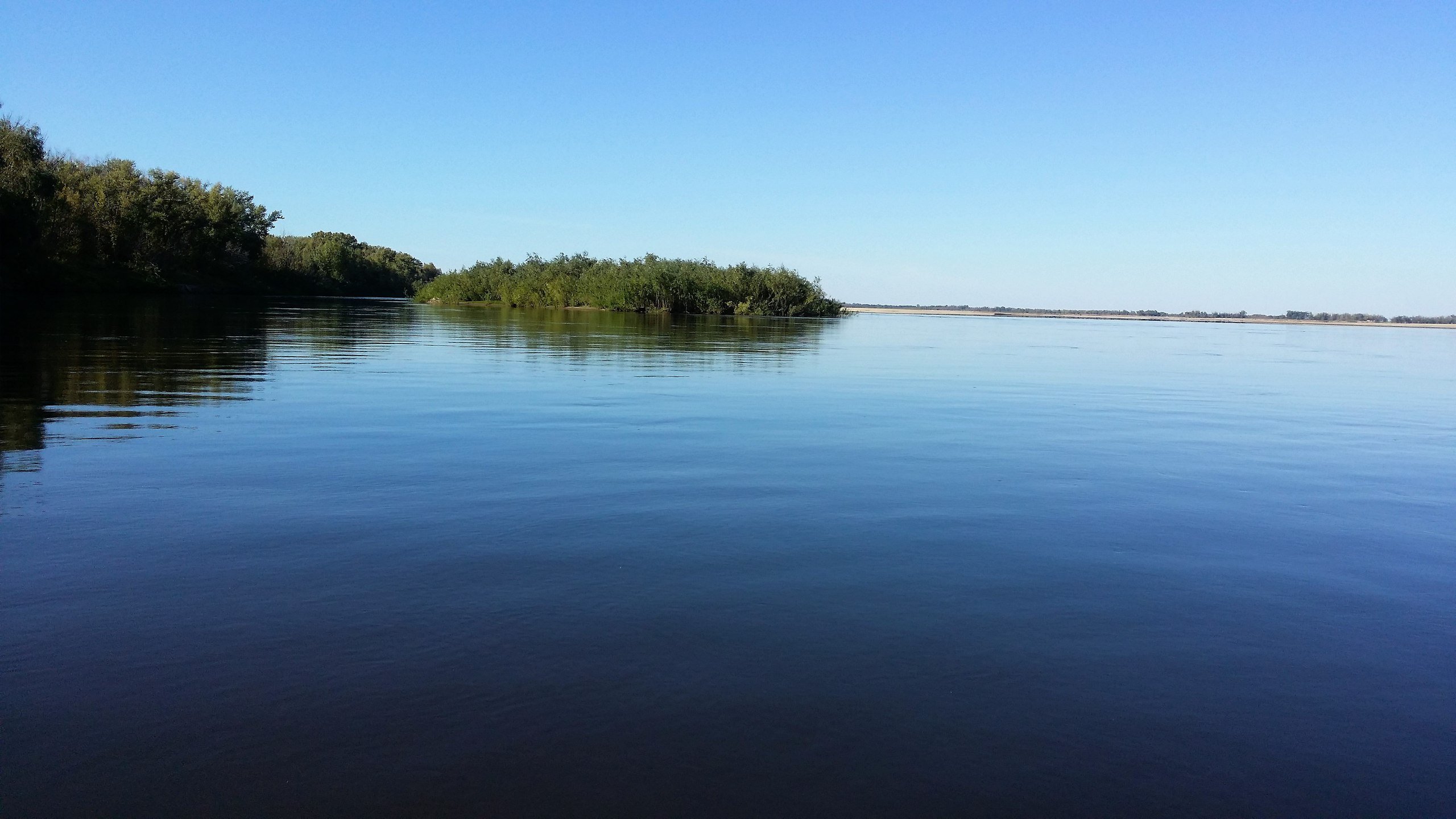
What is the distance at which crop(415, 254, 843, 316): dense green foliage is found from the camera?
87.9 meters

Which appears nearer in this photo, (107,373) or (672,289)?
(107,373)

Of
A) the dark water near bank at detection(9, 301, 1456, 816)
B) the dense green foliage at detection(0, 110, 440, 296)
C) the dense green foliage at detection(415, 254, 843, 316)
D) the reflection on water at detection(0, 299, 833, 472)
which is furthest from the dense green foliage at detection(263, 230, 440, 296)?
the dark water near bank at detection(9, 301, 1456, 816)

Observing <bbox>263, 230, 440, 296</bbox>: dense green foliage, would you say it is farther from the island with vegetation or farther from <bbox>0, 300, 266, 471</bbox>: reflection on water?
<bbox>0, 300, 266, 471</bbox>: reflection on water

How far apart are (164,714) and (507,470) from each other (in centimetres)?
535

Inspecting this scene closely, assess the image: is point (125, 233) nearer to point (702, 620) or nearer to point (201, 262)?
point (201, 262)

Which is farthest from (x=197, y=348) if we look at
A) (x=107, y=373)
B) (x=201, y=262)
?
(x=201, y=262)

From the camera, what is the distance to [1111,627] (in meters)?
5.13

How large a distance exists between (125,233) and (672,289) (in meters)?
47.3

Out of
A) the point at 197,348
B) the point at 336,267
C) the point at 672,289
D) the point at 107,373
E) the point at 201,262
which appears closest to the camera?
the point at 107,373

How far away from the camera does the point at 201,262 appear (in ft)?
312

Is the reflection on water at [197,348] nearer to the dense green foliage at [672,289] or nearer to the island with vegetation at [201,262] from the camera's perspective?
the island with vegetation at [201,262]

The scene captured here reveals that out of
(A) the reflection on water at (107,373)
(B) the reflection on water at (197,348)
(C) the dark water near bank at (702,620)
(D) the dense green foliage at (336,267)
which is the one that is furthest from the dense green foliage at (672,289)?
(C) the dark water near bank at (702,620)

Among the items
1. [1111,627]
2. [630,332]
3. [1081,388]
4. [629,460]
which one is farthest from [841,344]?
[1111,627]

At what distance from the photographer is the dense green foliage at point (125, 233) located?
59906mm
